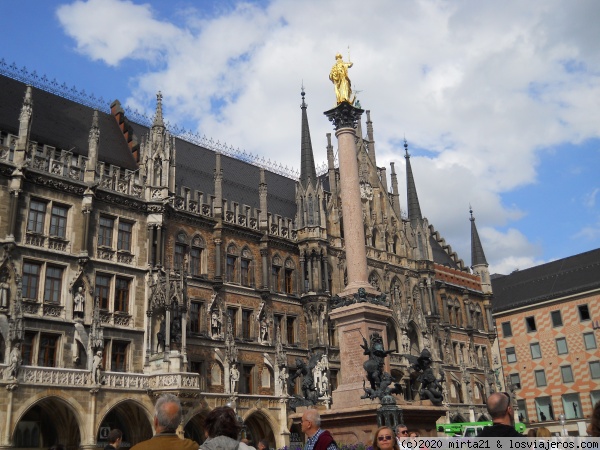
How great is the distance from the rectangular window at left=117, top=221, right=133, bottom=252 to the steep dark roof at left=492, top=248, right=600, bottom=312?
3667 centimetres

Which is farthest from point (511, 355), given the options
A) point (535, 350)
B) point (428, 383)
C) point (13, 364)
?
point (13, 364)

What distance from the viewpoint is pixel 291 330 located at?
119 feet

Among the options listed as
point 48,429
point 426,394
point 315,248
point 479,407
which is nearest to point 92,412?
point 48,429

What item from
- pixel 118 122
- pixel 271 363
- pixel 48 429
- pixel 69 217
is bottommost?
pixel 48 429

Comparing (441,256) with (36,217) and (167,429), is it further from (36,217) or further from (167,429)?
(167,429)

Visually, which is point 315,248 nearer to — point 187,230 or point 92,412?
point 187,230

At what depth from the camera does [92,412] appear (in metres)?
24.8

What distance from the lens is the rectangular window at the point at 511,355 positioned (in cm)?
5430

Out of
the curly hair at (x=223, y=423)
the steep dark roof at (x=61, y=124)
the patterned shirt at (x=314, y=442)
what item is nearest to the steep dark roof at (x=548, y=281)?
the steep dark roof at (x=61, y=124)

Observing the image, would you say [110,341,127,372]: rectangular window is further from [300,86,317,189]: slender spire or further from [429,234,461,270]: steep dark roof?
[429,234,461,270]: steep dark roof

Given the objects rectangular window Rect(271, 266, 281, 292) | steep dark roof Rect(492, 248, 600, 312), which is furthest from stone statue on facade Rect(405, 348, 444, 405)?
steep dark roof Rect(492, 248, 600, 312)

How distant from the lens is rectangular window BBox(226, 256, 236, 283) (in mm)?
34119

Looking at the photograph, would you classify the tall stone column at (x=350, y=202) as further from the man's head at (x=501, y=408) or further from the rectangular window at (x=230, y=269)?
the man's head at (x=501, y=408)

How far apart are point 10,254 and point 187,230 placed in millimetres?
9393
